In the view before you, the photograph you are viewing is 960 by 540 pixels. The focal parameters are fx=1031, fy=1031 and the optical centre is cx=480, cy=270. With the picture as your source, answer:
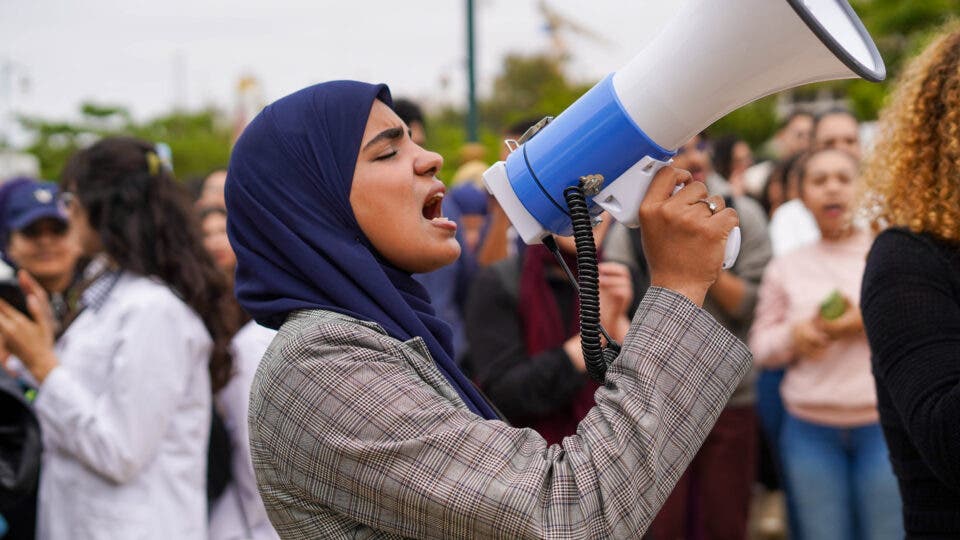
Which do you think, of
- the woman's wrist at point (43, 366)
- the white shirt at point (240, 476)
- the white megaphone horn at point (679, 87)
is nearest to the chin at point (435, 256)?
the white megaphone horn at point (679, 87)

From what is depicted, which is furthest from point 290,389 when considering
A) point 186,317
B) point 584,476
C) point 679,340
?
point 186,317

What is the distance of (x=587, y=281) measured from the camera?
167cm

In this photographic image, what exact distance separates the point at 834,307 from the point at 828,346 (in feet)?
0.62

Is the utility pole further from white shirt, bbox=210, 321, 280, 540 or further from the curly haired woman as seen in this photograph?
the curly haired woman

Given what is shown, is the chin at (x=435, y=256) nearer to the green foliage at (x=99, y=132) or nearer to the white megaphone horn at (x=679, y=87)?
the white megaphone horn at (x=679, y=87)

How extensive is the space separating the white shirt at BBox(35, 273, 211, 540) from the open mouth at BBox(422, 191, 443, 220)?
130 cm

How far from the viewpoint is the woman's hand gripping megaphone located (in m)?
1.57

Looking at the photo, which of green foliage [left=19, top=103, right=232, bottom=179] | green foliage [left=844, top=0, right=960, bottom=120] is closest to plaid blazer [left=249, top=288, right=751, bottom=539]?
green foliage [left=19, top=103, right=232, bottom=179]

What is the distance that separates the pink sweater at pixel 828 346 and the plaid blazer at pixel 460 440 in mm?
2384

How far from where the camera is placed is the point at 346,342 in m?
1.54

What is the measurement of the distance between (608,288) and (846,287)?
142cm

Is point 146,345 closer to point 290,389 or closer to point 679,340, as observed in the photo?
point 290,389

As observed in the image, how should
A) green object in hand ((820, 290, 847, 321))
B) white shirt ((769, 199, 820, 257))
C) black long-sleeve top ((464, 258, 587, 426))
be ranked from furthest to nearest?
white shirt ((769, 199, 820, 257))
green object in hand ((820, 290, 847, 321))
black long-sleeve top ((464, 258, 587, 426))

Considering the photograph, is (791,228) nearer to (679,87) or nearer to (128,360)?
(128,360)
